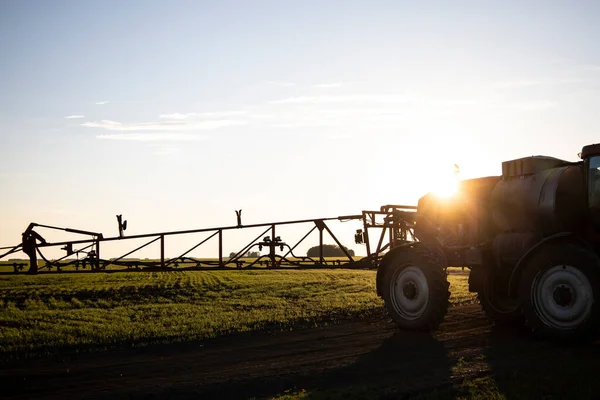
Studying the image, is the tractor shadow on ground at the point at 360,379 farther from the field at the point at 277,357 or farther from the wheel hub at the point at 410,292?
the wheel hub at the point at 410,292

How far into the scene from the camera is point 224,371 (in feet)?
35.0

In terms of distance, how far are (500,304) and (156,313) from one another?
10433 mm

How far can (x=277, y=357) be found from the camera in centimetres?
1185

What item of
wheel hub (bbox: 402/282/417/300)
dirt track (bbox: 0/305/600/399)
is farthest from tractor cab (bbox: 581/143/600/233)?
wheel hub (bbox: 402/282/417/300)

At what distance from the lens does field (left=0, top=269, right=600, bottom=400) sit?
360 inches

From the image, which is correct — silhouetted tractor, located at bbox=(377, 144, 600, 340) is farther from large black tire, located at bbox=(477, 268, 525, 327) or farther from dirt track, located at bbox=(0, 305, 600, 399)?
dirt track, located at bbox=(0, 305, 600, 399)

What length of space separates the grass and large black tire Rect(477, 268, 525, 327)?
161 inches

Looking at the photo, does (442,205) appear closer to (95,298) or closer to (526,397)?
(526,397)

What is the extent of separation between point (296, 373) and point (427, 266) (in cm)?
493

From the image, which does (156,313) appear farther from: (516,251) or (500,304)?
(516,251)

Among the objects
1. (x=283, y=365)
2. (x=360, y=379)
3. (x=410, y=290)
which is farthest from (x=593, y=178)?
(x=283, y=365)

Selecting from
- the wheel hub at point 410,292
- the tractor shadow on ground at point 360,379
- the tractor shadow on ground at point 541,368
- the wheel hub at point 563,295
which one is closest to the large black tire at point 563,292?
the wheel hub at point 563,295

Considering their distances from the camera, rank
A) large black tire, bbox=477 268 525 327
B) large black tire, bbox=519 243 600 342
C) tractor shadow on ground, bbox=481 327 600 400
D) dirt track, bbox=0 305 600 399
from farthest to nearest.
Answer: large black tire, bbox=477 268 525 327
large black tire, bbox=519 243 600 342
dirt track, bbox=0 305 600 399
tractor shadow on ground, bbox=481 327 600 400

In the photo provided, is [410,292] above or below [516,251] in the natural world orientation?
below
